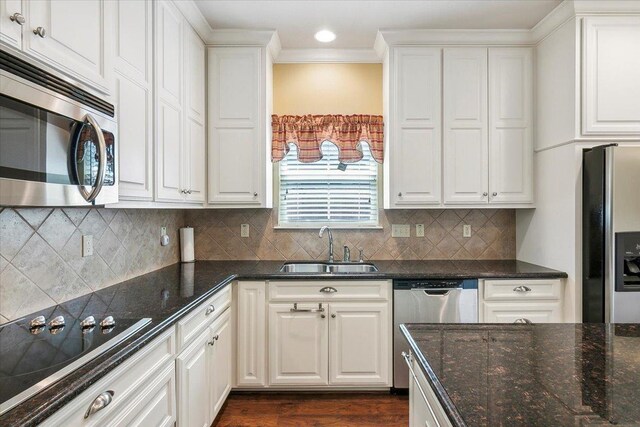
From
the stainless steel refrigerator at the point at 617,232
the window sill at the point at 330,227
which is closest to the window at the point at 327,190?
the window sill at the point at 330,227

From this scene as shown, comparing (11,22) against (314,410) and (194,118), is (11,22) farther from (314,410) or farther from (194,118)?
(314,410)

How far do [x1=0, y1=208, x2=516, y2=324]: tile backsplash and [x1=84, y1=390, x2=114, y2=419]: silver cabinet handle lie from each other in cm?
65

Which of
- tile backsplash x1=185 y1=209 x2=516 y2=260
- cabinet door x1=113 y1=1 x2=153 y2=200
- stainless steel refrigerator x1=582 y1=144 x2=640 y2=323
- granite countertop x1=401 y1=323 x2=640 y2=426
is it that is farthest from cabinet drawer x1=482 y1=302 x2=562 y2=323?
cabinet door x1=113 y1=1 x2=153 y2=200

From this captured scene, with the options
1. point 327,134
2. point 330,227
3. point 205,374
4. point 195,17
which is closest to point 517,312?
point 330,227

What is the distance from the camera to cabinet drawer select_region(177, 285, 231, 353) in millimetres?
1663

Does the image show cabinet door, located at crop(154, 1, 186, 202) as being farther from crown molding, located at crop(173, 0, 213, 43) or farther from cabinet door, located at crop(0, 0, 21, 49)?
cabinet door, located at crop(0, 0, 21, 49)

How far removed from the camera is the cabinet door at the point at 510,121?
2852mm

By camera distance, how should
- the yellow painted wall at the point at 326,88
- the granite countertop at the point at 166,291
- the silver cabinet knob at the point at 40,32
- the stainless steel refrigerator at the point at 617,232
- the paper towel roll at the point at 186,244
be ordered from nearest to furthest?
1. the granite countertop at the point at 166,291
2. the silver cabinet knob at the point at 40,32
3. the stainless steel refrigerator at the point at 617,232
4. the paper towel roll at the point at 186,244
5. the yellow painted wall at the point at 326,88

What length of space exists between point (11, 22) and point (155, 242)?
1.81 m

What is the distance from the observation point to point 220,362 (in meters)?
2.27

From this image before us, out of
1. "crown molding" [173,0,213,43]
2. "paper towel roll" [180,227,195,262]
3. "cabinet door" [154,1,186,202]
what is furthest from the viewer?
"paper towel roll" [180,227,195,262]

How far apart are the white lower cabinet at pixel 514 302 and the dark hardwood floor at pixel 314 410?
89cm

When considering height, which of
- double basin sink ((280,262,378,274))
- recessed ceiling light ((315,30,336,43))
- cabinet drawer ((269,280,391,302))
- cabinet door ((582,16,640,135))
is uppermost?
recessed ceiling light ((315,30,336,43))

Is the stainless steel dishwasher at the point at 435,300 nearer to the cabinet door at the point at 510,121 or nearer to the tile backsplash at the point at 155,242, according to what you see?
the tile backsplash at the point at 155,242
